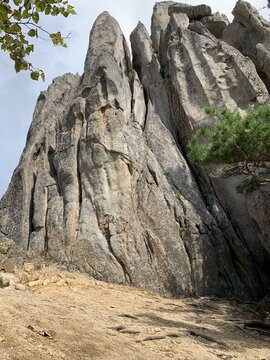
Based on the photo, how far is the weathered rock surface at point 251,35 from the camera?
22.9 m

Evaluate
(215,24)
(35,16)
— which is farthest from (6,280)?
(215,24)

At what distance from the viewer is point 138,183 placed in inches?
666

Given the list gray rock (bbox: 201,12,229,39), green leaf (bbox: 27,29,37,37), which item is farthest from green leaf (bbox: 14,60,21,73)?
gray rock (bbox: 201,12,229,39)

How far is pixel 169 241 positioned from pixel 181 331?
6122 millimetres

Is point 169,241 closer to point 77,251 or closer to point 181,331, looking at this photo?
point 77,251

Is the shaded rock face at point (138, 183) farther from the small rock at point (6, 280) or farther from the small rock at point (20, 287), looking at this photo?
the small rock at point (20, 287)

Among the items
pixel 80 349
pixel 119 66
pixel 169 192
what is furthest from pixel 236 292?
pixel 119 66

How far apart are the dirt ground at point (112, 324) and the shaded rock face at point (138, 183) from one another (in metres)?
1.41

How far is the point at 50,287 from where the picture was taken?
468 inches

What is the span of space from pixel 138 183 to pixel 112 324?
8.70 metres

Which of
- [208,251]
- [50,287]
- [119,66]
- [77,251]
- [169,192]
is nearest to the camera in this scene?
[50,287]

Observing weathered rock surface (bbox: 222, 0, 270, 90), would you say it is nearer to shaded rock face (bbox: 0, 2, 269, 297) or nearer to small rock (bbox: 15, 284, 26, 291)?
shaded rock face (bbox: 0, 2, 269, 297)

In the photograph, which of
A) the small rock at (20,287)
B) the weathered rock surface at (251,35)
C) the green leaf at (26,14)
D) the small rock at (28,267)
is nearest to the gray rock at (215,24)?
the weathered rock surface at (251,35)

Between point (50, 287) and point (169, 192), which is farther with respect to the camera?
point (169, 192)
